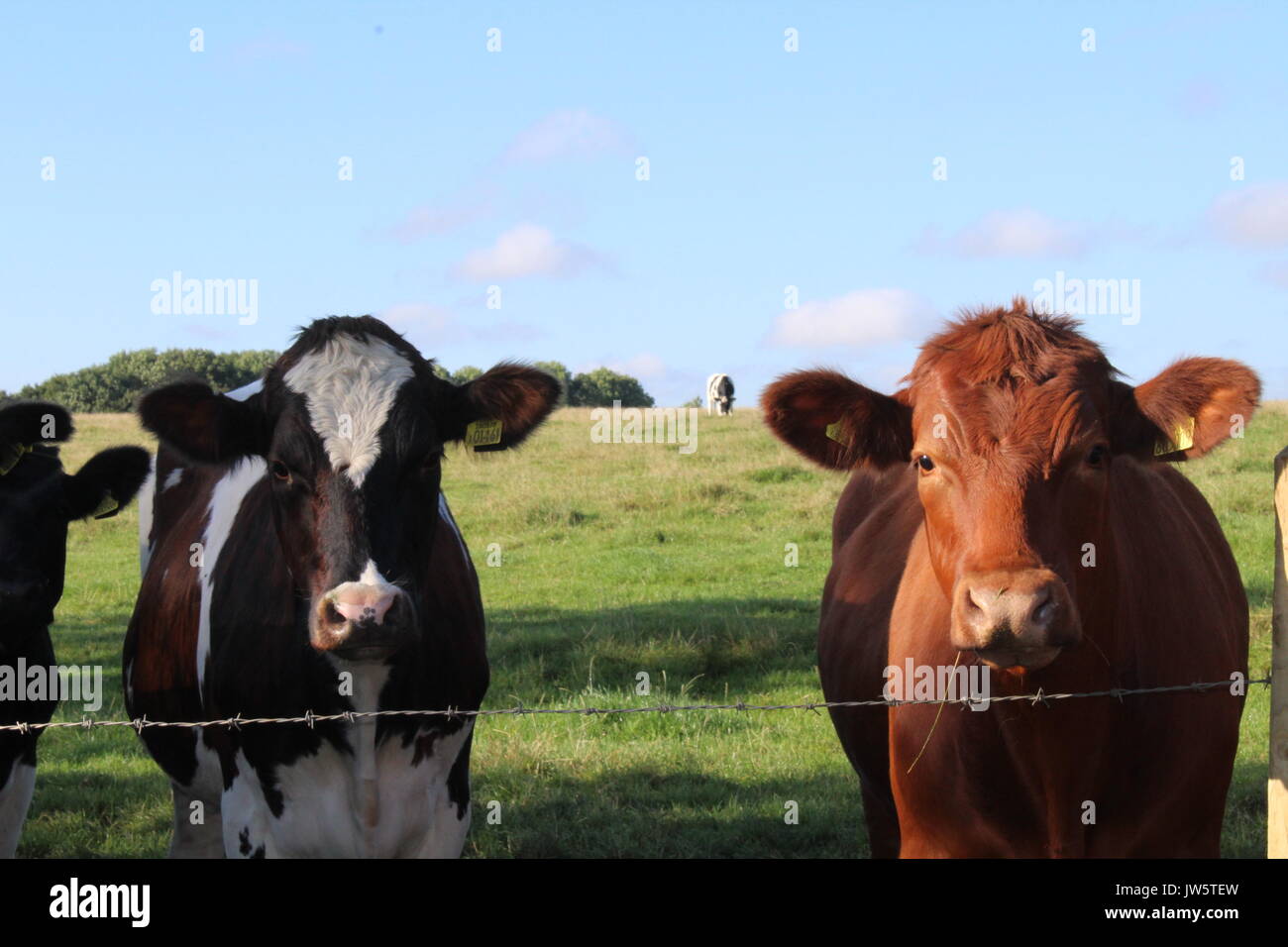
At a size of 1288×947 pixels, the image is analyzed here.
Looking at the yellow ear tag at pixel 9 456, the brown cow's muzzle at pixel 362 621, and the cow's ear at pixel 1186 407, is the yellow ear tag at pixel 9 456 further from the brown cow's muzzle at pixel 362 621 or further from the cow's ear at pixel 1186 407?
the cow's ear at pixel 1186 407

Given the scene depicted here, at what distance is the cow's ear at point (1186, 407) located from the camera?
12.6ft

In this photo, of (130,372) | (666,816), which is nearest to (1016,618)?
(666,816)

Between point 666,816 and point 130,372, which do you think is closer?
point 666,816

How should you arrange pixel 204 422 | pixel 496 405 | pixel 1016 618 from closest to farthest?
pixel 1016 618 → pixel 204 422 → pixel 496 405

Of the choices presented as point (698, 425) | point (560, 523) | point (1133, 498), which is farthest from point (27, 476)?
point (698, 425)

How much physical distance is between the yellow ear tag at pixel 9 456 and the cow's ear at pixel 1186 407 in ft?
13.9

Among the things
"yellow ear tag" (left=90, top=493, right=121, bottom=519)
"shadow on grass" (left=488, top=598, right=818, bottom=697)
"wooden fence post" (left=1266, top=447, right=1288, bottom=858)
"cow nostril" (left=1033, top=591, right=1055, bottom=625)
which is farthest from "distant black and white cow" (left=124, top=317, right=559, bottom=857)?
"shadow on grass" (left=488, top=598, right=818, bottom=697)

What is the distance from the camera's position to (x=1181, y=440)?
3885 millimetres

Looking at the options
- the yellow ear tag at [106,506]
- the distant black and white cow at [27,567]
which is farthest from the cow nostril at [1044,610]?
the yellow ear tag at [106,506]

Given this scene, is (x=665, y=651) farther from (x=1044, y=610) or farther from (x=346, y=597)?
(x=1044, y=610)

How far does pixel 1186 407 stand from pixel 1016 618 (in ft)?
3.60

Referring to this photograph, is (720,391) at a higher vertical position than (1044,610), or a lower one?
higher

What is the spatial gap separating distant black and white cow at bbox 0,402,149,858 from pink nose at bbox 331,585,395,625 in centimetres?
178

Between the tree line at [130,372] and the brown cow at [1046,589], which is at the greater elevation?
the tree line at [130,372]
